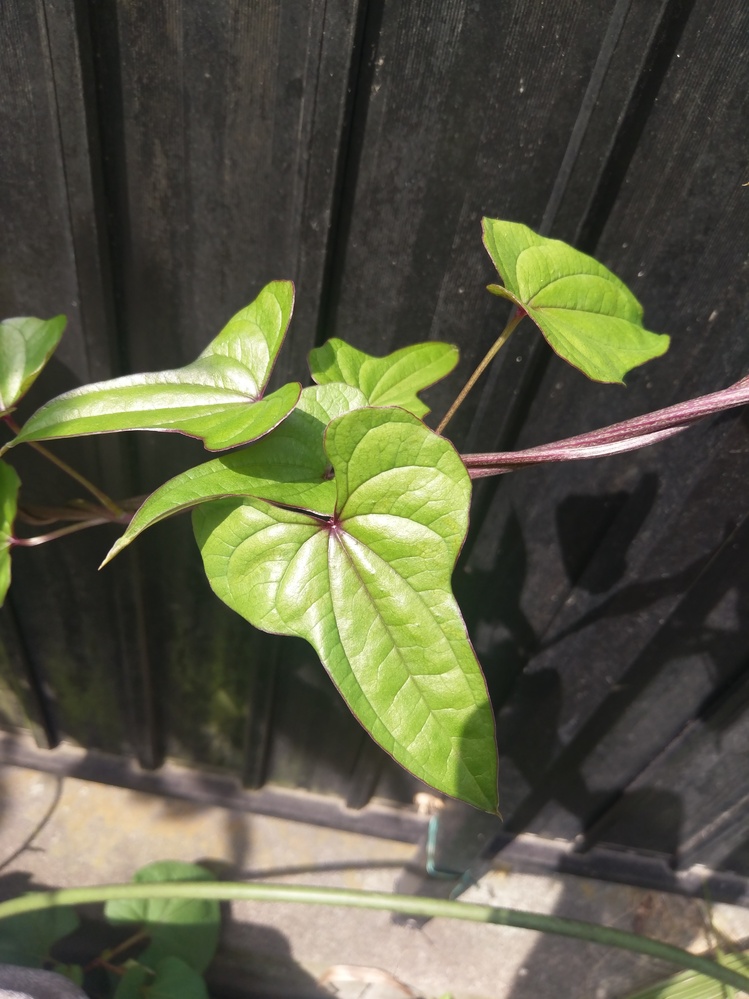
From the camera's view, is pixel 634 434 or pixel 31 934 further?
pixel 31 934

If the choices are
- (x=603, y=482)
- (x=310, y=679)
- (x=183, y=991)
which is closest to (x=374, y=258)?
(x=603, y=482)

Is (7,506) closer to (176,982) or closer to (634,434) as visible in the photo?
(634,434)

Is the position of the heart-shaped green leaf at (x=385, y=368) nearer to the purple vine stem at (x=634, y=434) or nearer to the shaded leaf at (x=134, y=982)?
the purple vine stem at (x=634, y=434)

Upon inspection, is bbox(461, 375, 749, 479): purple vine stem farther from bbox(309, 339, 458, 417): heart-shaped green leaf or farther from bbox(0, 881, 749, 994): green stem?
bbox(0, 881, 749, 994): green stem

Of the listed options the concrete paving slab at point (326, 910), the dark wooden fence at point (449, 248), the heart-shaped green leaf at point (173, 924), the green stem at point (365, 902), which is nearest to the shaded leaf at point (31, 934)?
the heart-shaped green leaf at point (173, 924)

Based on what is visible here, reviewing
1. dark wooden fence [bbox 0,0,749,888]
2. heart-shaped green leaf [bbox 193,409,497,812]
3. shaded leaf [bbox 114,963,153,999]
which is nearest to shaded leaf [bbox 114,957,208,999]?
shaded leaf [bbox 114,963,153,999]

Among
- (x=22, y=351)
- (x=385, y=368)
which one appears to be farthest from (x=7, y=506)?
(x=385, y=368)

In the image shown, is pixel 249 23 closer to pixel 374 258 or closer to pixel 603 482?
pixel 374 258
